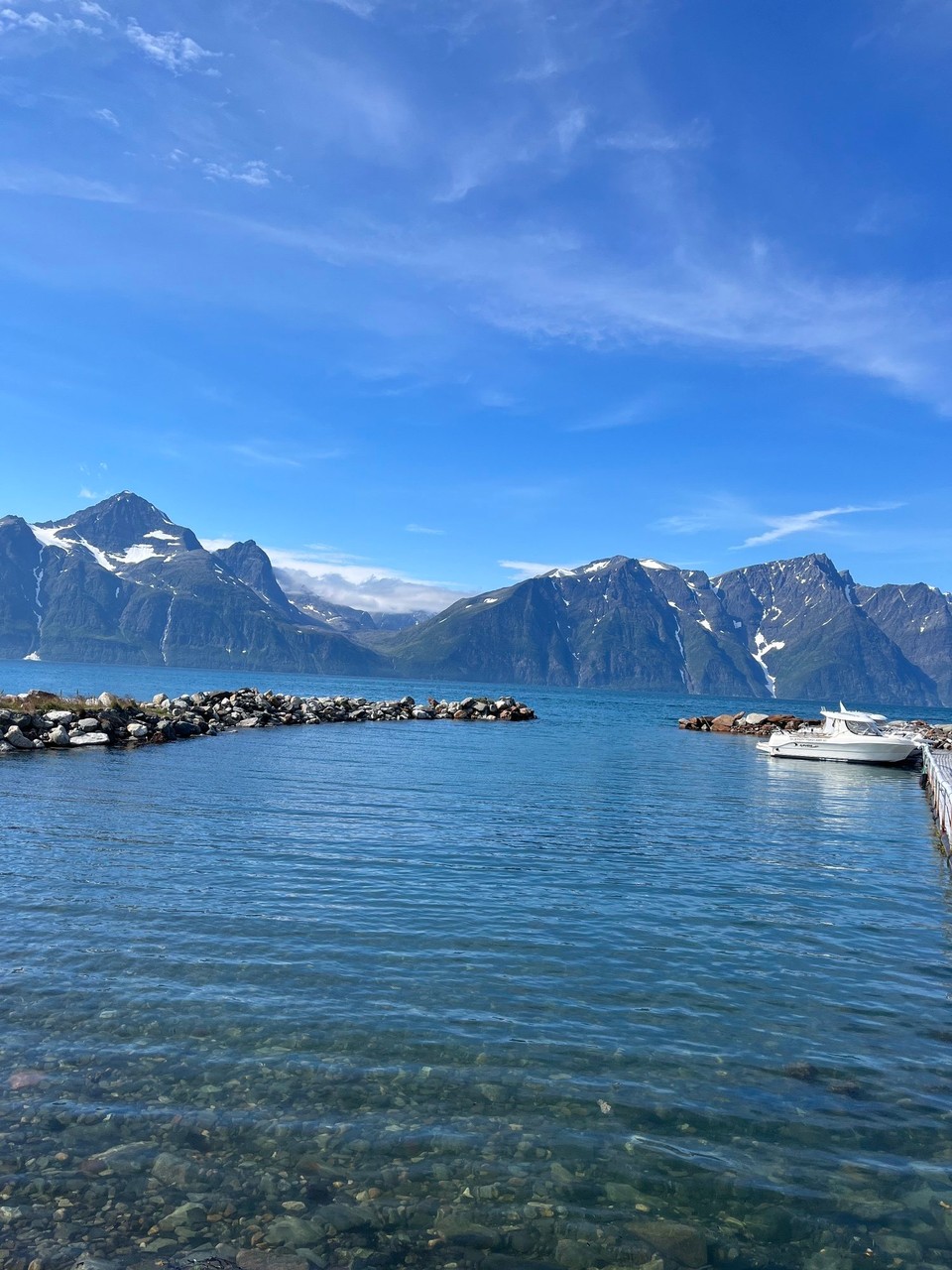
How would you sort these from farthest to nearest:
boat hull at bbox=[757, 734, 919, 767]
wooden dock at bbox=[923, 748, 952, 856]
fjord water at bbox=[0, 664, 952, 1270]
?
boat hull at bbox=[757, 734, 919, 767] < wooden dock at bbox=[923, 748, 952, 856] < fjord water at bbox=[0, 664, 952, 1270]

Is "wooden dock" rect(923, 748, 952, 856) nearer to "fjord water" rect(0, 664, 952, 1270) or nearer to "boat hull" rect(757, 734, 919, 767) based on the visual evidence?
"fjord water" rect(0, 664, 952, 1270)

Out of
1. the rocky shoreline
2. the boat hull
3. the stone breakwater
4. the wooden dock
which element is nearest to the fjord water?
the wooden dock

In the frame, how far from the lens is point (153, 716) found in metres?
54.9

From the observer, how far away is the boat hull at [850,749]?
60.9 meters

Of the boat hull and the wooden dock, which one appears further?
the boat hull

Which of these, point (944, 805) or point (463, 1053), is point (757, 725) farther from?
point (463, 1053)

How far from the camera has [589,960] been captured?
45.4 feet

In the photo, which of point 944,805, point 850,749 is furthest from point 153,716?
point 850,749

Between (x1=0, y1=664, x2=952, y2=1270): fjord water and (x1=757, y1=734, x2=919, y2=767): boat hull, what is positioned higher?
(x1=757, y1=734, x2=919, y2=767): boat hull

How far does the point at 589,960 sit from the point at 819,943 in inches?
200

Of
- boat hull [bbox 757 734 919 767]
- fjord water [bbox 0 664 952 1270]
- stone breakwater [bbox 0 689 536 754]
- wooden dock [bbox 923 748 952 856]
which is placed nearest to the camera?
Result: fjord water [bbox 0 664 952 1270]

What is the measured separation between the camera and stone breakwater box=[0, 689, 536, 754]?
43.7m

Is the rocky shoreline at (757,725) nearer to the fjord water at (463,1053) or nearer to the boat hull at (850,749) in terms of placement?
the boat hull at (850,749)

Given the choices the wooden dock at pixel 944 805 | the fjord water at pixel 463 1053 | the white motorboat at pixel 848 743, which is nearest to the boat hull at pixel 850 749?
the white motorboat at pixel 848 743
